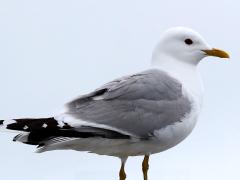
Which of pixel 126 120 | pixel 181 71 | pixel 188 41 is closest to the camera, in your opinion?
pixel 126 120

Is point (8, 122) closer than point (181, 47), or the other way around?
point (8, 122)

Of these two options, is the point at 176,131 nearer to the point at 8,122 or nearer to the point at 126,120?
the point at 126,120

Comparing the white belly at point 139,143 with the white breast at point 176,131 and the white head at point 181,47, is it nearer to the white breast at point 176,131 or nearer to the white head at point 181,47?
the white breast at point 176,131

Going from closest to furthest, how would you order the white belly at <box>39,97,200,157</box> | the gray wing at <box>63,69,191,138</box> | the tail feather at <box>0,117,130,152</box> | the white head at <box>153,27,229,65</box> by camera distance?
the tail feather at <box>0,117,130,152</box> → the white belly at <box>39,97,200,157</box> → the gray wing at <box>63,69,191,138</box> → the white head at <box>153,27,229,65</box>

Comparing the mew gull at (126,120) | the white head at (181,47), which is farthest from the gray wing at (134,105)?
the white head at (181,47)

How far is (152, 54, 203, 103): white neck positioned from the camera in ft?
35.8

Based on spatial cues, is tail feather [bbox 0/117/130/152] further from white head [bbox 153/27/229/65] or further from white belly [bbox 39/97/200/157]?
white head [bbox 153/27/229/65]

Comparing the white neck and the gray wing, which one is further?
the white neck

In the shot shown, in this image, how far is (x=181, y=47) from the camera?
1105 cm

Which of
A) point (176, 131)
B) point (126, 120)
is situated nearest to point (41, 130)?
point (126, 120)

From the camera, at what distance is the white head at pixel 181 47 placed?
36.2ft

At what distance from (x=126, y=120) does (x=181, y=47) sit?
1019 millimetres

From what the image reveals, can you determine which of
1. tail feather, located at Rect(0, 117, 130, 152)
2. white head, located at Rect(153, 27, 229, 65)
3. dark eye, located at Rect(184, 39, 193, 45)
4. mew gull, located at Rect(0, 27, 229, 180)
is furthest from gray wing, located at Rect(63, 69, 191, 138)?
dark eye, located at Rect(184, 39, 193, 45)

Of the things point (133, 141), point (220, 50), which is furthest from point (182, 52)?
point (133, 141)
